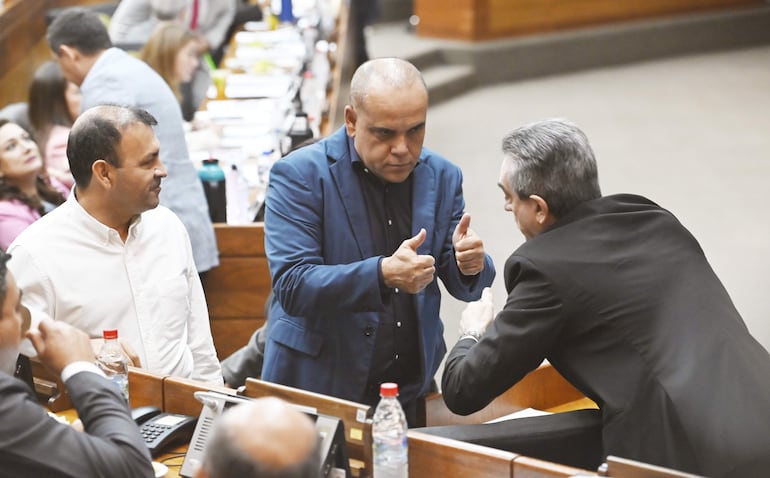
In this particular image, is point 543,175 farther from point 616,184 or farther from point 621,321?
point 616,184

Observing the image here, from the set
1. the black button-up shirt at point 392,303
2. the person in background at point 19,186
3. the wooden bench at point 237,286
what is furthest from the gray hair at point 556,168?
the person in background at point 19,186

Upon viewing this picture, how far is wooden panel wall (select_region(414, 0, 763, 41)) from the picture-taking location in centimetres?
1029

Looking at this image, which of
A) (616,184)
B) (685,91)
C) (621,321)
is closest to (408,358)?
(621,321)

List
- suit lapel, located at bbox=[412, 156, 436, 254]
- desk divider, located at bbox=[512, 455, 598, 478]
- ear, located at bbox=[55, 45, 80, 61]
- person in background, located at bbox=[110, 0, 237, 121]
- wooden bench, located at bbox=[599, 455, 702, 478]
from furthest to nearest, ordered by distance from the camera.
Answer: person in background, located at bbox=[110, 0, 237, 121], ear, located at bbox=[55, 45, 80, 61], suit lapel, located at bbox=[412, 156, 436, 254], desk divider, located at bbox=[512, 455, 598, 478], wooden bench, located at bbox=[599, 455, 702, 478]

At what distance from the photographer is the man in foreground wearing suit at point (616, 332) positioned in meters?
2.43

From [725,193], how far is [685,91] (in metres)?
2.88

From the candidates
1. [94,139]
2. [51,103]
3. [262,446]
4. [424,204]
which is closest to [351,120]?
[424,204]

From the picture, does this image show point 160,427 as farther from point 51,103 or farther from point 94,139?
point 51,103

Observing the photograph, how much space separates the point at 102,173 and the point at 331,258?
0.70 metres

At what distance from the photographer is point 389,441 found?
2447 millimetres

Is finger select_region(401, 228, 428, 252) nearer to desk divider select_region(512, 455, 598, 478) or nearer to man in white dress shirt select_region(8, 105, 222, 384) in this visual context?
desk divider select_region(512, 455, 598, 478)

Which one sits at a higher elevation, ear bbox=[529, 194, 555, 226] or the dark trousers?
ear bbox=[529, 194, 555, 226]

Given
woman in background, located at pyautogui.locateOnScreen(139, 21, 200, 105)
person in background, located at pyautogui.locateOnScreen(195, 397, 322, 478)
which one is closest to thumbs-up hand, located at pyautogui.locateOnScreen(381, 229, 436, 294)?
person in background, located at pyautogui.locateOnScreen(195, 397, 322, 478)

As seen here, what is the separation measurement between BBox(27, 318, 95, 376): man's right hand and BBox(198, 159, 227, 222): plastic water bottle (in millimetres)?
2514
